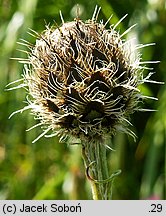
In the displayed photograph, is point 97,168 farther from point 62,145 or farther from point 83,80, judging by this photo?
point 62,145

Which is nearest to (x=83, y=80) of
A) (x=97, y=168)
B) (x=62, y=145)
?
(x=97, y=168)

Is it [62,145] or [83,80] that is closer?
[83,80]

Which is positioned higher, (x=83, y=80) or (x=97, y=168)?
(x=83, y=80)

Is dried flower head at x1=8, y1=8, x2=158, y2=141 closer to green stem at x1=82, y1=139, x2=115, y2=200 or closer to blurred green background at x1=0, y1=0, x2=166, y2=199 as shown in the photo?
green stem at x1=82, y1=139, x2=115, y2=200

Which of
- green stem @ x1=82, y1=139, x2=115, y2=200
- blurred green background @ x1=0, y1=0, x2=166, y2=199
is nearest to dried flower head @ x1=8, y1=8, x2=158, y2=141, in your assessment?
green stem @ x1=82, y1=139, x2=115, y2=200

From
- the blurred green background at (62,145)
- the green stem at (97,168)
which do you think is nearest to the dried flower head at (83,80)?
the green stem at (97,168)

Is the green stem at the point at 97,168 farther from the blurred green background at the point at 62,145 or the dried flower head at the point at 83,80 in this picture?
the blurred green background at the point at 62,145
